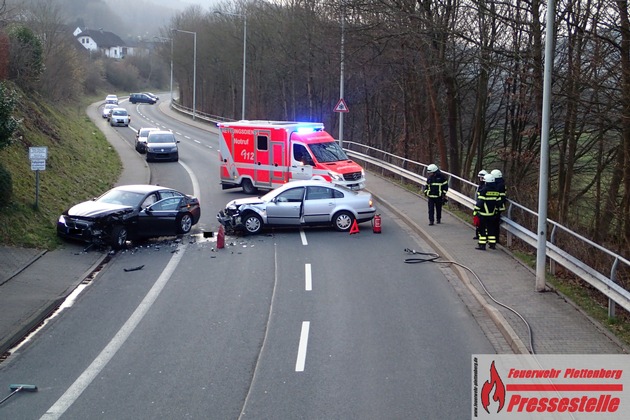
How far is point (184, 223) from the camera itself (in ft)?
69.3

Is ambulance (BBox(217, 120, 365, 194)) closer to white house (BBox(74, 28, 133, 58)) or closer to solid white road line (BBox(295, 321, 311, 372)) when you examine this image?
solid white road line (BBox(295, 321, 311, 372))

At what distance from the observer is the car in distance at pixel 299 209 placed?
2100 centimetres

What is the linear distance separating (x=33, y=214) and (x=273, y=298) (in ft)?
30.3

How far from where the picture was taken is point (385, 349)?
11406mm

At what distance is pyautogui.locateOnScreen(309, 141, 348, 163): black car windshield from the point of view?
26.5 m

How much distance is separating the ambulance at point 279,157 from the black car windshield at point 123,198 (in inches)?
290

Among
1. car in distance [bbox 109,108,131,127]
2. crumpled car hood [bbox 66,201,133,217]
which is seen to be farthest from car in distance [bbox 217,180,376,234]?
car in distance [bbox 109,108,131,127]

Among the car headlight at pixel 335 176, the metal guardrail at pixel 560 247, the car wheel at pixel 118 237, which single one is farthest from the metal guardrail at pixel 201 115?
the car wheel at pixel 118 237

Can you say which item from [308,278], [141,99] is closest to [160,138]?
[308,278]

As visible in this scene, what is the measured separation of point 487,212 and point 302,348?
807 centimetres

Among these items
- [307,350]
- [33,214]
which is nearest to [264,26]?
[33,214]

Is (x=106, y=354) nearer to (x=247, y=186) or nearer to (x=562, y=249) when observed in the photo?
(x=562, y=249)

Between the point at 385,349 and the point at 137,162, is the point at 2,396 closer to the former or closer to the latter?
the point at 385,349

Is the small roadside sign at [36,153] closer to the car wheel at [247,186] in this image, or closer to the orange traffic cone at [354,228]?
the orange traffic cone at [354,228]
